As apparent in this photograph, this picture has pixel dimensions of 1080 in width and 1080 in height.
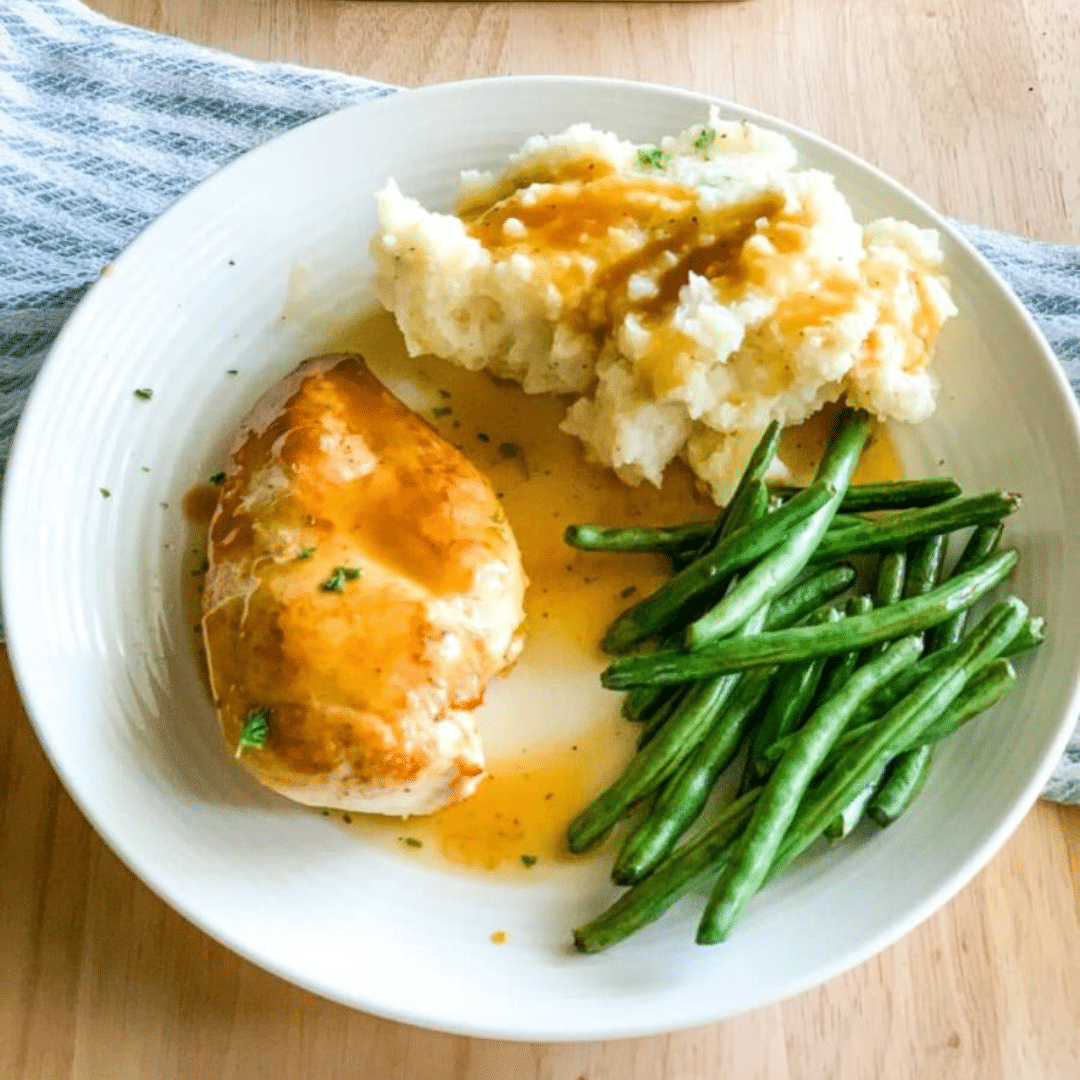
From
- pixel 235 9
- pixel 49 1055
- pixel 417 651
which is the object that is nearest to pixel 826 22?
pixel 235 9

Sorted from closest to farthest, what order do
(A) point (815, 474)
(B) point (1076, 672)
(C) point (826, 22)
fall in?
1. (B) point (1076, 672)
2. (A) point (815, 474)
3. (C) point (826, 22)

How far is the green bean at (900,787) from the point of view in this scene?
Result: 3303 millimetres

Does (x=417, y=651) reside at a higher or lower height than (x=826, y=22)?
lower

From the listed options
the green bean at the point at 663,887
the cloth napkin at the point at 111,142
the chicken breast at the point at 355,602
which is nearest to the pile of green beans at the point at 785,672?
the green bean at the point at 663,887

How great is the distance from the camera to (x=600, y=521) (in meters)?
3.78

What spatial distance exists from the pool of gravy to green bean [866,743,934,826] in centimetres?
60

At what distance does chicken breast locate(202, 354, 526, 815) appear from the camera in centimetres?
305

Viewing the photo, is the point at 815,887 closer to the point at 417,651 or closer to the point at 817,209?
the point at 417,651

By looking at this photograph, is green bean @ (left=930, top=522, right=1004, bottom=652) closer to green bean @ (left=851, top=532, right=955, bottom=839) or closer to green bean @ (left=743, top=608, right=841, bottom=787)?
green bean @ (left=851, top=532, right=955, bottom=839)

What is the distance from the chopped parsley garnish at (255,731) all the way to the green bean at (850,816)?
128 centimetres

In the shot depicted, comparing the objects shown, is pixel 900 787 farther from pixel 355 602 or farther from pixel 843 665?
pixel 355 602

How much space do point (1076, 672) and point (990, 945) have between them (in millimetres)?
721

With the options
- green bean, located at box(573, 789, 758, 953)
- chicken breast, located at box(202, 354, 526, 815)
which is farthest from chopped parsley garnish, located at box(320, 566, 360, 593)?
green bean, located at box(573, 789, 758, 953)

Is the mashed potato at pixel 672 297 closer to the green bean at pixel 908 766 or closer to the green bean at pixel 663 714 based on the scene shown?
the green bean at pixel 908 766
